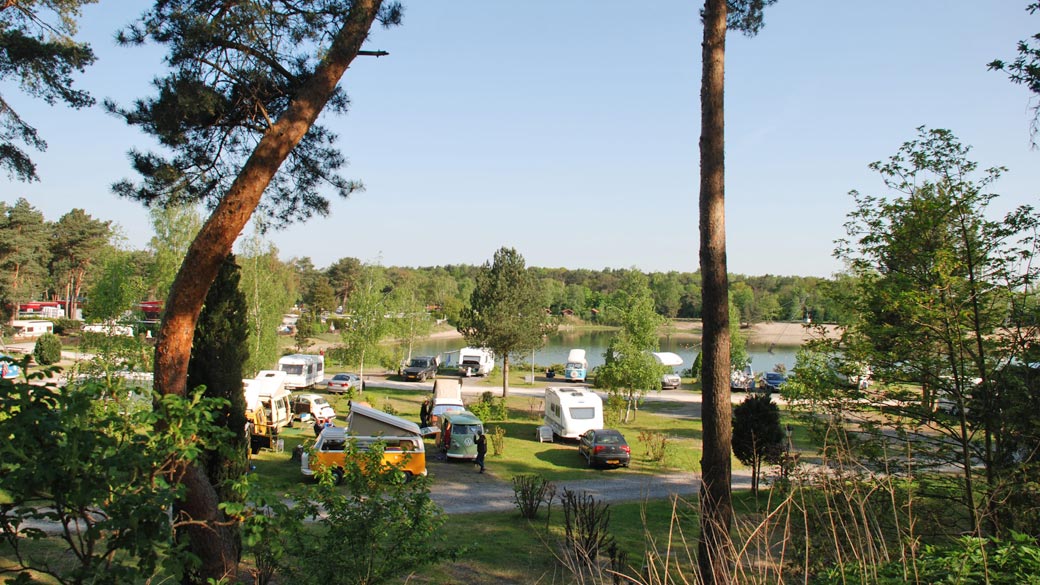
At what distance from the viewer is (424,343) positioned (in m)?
79.0

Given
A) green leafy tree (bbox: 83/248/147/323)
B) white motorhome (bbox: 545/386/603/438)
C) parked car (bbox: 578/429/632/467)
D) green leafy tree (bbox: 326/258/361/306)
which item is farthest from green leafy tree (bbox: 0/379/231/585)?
green leafy tree (bbox: 326/258/361/306)

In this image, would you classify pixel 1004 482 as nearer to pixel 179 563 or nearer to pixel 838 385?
pixel 838 385

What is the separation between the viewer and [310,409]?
24.6m

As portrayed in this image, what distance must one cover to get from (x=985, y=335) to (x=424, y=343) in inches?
2879

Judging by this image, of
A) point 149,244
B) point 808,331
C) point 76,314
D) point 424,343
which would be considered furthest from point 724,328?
point 76,314

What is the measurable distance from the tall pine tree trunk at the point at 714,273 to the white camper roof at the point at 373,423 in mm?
10489

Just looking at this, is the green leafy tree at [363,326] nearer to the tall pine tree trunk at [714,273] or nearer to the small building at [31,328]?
the small building at [31,328]

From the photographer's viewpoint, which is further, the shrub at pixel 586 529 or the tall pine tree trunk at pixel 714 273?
the shrub at pixel 586 529

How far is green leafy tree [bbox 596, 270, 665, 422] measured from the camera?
29.0m

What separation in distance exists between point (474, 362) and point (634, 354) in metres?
18.6

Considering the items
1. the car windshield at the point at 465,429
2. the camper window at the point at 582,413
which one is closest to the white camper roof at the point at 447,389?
the camper window at the point at 582,413

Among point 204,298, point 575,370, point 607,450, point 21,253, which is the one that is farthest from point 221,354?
point 21,253

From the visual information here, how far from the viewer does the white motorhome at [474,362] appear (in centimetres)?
4591

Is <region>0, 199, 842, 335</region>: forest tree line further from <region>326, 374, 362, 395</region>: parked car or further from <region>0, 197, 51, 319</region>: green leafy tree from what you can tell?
<region>326, 374, 362, 395</region>: parked car
